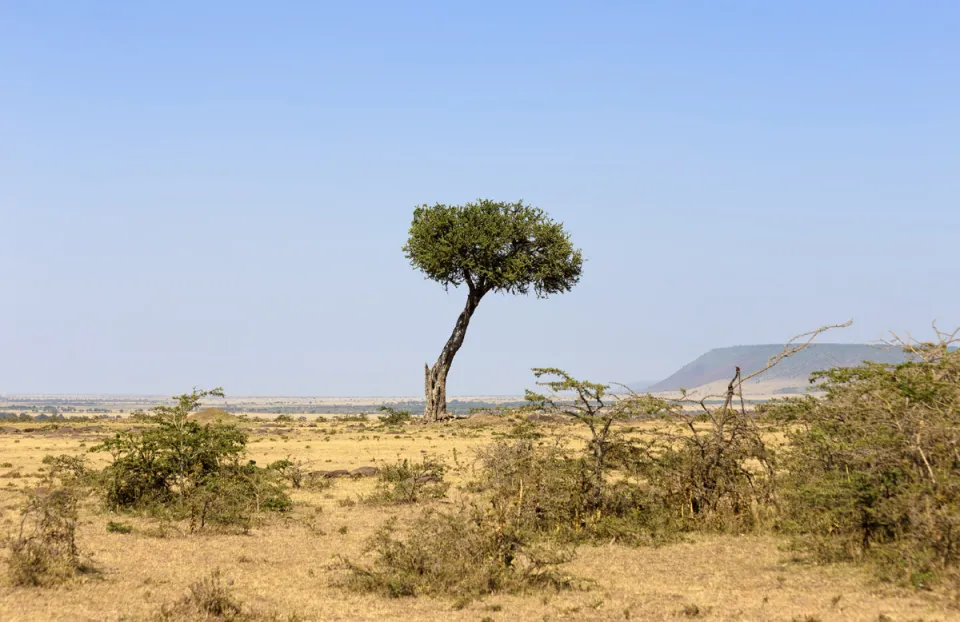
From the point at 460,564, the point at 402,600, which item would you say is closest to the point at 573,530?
the point at 460,564

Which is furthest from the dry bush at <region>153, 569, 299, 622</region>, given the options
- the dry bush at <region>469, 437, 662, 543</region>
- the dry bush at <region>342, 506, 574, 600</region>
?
the dry bush at <region>469, 437, 662, 543</region>

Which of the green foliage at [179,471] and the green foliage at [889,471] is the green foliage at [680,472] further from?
the green foliage at [179,471]

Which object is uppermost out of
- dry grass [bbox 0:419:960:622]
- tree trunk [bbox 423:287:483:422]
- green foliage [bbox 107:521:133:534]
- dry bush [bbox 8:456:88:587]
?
tree trunk [bbox 423:287:483:422]

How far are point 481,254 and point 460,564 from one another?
138 feet

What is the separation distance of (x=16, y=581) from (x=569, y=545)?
857 centimetres

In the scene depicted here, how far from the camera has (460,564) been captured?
41.6ft

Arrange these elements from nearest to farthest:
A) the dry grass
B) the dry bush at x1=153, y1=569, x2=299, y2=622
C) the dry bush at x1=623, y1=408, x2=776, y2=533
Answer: the dry bush at x1=153, y1=569, x2=299, y2=622 → the dry grass → the dry bush at x1=623, y1=408, x2=776, y2=533

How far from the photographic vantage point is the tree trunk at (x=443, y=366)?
5609 cm

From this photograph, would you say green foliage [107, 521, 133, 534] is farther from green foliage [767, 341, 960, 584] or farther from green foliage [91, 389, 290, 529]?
green foliage [767, 341, 960, 584]

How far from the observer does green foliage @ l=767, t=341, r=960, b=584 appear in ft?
39.9

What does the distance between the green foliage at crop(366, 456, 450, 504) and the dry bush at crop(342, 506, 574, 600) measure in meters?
8.06

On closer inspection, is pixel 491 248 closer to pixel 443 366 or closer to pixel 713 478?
pixel 443 366

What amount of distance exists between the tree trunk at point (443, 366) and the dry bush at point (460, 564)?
42474mm

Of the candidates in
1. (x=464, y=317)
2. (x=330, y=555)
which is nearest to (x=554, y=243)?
(x=464, y=317)
